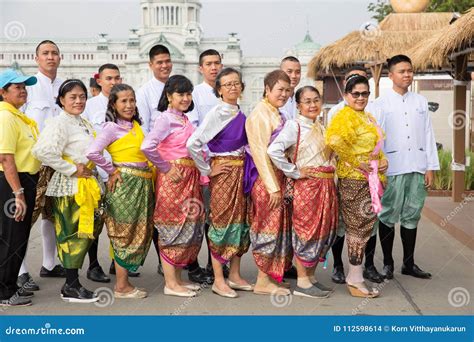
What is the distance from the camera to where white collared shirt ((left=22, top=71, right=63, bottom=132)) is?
17.2 feet

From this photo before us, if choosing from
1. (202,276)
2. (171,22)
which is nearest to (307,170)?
(202,276)

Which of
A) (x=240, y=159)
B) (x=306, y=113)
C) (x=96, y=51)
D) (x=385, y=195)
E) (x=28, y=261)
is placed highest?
(x=96, y=51)

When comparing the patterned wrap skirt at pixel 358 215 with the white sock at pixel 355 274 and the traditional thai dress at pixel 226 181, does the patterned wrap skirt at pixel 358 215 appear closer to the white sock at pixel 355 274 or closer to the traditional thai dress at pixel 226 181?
the white sock at pixel 355 274

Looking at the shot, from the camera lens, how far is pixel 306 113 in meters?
4.54

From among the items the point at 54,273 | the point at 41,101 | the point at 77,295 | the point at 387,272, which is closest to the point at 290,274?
the point at 387,272

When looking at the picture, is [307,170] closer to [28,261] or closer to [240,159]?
[240,159]

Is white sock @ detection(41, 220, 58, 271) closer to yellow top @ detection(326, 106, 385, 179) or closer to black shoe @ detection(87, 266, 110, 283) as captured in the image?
black shoe @ detection(87, 266, 110, 283)

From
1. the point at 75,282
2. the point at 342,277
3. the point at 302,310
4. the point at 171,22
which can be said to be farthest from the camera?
the point at 171,22

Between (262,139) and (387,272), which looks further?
(387,272)

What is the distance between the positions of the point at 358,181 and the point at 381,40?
22.7ft

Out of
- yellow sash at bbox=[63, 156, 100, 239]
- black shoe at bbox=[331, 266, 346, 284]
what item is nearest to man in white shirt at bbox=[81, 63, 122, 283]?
yellow sash at bbox=[63, 156, 100, 239]

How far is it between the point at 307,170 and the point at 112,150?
1.35 m

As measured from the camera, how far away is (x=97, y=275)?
5117 mm

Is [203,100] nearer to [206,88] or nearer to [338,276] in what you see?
[206,88]
